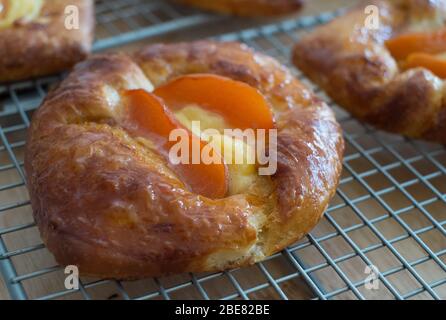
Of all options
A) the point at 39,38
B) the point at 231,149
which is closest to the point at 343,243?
the point at 231,149

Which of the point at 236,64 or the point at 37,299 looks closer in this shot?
the point at 37,299

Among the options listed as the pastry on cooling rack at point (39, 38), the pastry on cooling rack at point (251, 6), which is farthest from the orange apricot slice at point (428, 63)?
the pastry on cooling rack at point (39, 38)

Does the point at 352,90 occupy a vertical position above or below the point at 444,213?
above

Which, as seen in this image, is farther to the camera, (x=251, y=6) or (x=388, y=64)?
(x=251, y=6)

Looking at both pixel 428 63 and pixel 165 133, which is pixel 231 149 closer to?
pixel 165 133

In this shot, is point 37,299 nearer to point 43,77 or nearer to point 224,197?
point 224,197

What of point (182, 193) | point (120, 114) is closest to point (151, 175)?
point (182, 193)

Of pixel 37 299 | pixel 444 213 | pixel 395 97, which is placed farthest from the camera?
pixel 395 97
